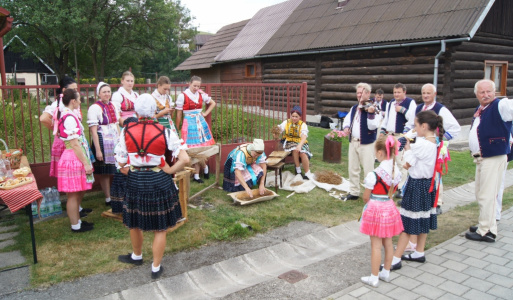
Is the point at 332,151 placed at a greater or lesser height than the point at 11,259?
greater

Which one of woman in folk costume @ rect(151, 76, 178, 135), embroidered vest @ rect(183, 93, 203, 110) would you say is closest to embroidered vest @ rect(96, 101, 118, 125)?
woman in folk costume @ rect(151, 76, 178, 135)

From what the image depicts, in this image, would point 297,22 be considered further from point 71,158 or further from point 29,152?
point 71,158

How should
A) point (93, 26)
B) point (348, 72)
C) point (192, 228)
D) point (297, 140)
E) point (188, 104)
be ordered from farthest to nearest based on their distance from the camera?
point (93, 26), point (348, 72), point (297, 140), point (188, 104), point (192, 228)

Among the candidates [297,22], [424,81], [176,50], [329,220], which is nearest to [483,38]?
[424,81]

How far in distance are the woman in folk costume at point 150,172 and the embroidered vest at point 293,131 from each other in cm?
414

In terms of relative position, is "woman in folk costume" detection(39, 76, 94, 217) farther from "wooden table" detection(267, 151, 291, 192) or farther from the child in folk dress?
the child in folk dress

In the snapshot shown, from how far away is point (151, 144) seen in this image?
11.6ft

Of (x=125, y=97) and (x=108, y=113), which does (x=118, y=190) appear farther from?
(x=125, y=97)

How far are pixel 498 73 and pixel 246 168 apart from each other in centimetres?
1210

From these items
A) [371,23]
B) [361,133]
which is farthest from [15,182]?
[371,23]

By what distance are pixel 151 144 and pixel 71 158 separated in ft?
5.70

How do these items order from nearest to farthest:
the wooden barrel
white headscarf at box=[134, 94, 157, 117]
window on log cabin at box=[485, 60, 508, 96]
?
white headscarf at box=[134, 94, 157, 117]
the wooden barrel
window on log cabin at box=[485, 60, 508, 96]

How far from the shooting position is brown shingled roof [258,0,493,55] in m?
11.0

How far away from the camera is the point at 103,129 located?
5383mm
